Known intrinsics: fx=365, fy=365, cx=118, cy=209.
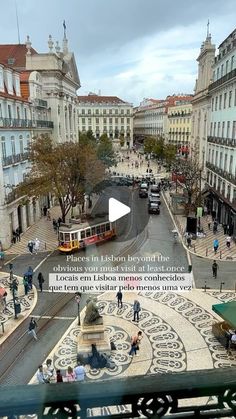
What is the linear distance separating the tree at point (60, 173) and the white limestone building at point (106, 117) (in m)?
56.0

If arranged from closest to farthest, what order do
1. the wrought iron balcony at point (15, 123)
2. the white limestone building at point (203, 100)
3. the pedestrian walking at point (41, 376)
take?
the pedestrian walking at point (41, 376), the wrought iron balcony at point (15, 123), the white limestone building at point (203, 100)

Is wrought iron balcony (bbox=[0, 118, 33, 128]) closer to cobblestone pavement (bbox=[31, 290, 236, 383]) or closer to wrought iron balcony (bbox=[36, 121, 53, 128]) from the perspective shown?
wrought iron balcony (bbox=[36, 121, 53, 128])

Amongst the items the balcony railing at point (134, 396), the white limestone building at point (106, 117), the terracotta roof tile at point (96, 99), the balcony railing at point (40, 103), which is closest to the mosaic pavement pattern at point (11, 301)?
the balcony railing at point (134, 396)

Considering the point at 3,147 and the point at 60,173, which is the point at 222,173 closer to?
the point at 60,173

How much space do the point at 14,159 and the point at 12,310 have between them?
13.3 m

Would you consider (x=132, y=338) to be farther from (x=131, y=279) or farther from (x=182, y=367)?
(x=131, y=279)

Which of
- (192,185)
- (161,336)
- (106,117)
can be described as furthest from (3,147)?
(106,117)

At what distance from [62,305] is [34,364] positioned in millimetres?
4451

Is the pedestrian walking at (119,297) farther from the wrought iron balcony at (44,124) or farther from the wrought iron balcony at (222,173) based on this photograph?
the wrought iron balcony at (44,124)

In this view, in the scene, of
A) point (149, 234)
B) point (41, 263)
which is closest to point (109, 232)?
point (149, 234)

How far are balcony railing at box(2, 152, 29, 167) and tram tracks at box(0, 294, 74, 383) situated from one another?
1174 cm

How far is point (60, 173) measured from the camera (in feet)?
86.7

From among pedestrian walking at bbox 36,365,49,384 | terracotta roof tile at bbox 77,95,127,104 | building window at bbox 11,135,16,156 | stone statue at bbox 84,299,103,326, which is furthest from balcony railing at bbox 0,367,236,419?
terracotta roof tile at bbox 77,95,127,104

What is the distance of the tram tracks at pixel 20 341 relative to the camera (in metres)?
12.2
